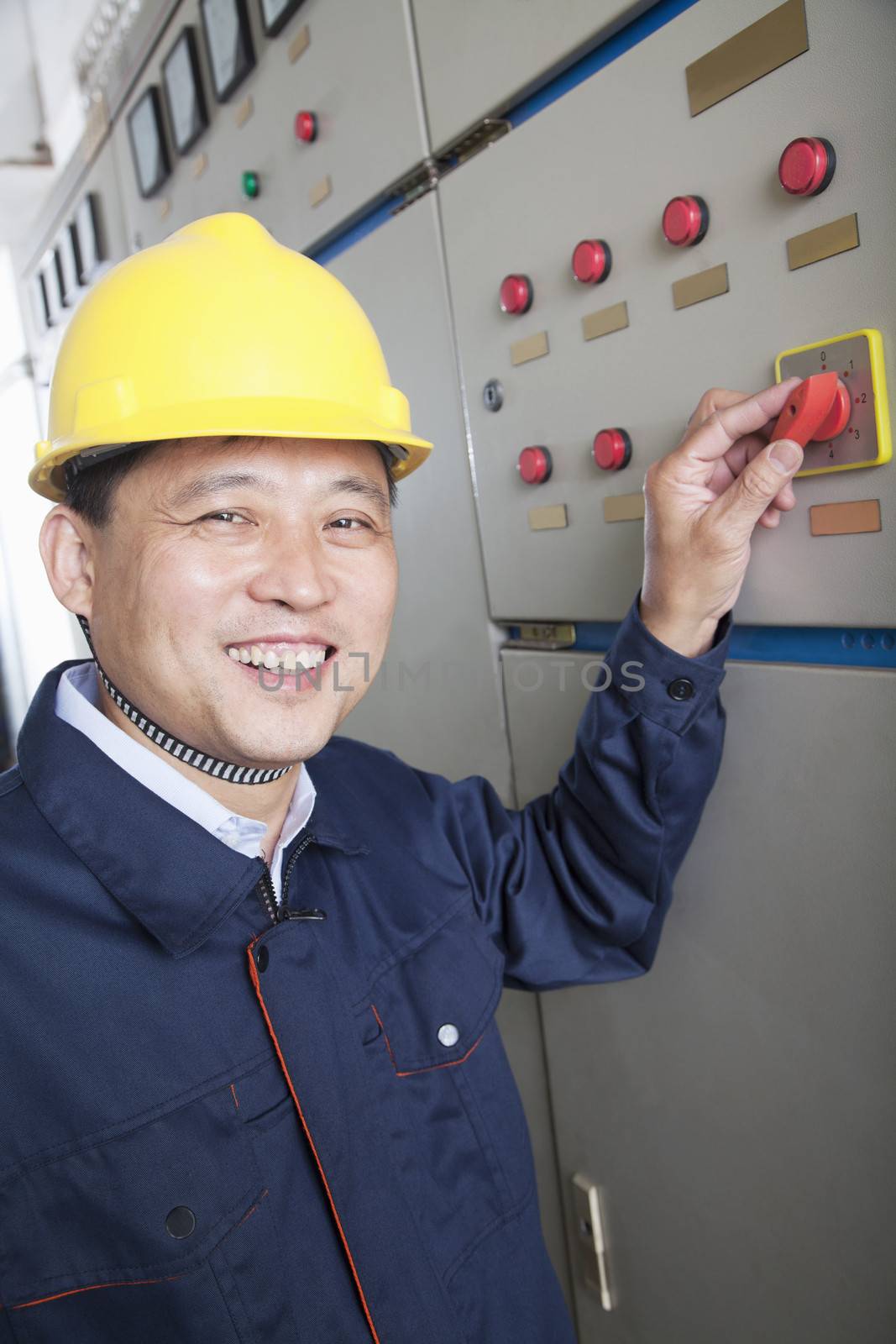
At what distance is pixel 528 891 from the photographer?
1295mm

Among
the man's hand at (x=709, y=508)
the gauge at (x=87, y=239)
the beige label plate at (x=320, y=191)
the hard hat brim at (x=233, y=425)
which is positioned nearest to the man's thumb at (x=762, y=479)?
the man's hand at (x=709, y=508)

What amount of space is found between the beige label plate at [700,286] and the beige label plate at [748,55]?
162 mm

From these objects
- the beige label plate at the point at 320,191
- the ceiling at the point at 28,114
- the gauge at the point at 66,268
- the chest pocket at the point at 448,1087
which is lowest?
the chest pocket at the point at 448,1087

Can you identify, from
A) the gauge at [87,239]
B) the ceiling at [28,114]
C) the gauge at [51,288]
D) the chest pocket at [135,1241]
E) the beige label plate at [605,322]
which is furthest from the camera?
the ceiling at [28,114]

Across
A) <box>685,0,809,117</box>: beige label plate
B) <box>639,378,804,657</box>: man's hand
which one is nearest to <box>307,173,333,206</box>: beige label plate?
<box>685,0,809,117</box>: beige label plate

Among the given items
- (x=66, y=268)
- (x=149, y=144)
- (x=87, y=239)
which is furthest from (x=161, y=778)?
(x=66, y=268)

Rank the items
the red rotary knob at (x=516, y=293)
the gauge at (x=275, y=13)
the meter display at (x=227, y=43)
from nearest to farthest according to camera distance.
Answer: the red rotary knob at (x=516, y=293)
the gauge at (x=275, y=13)
the meter display at (x=227, y=43)

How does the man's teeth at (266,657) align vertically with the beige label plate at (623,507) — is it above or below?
below

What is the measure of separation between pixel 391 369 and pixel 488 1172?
47.3 inches

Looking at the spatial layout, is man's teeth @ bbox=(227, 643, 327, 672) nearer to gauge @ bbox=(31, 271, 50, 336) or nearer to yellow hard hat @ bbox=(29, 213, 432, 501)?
yellow hard hat @ bbox=(29, 213, 432, 501)

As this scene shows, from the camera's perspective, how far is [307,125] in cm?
171

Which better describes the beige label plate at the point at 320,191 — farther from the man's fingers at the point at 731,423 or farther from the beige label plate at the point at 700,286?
the man's fingers at the point at 731,423

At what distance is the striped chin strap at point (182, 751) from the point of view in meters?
1.05

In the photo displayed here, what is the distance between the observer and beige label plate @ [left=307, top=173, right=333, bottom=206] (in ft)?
5.62
